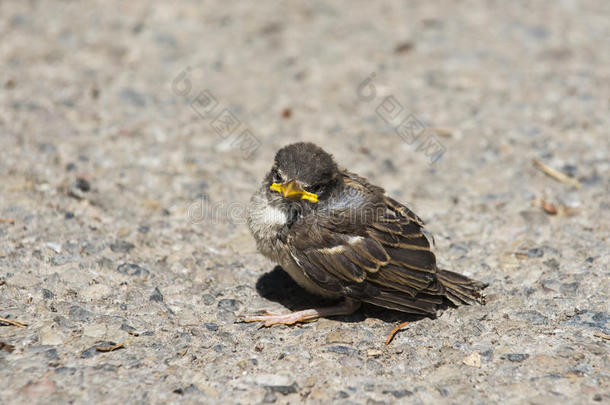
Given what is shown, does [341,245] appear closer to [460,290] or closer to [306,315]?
[306,315]

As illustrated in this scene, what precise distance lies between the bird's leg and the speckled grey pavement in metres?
0.07

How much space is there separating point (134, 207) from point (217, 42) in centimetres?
374

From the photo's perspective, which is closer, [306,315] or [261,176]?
[306,315]

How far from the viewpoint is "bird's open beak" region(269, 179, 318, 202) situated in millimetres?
4867

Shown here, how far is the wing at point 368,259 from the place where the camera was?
490 centimetres

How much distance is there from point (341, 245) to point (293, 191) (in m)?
0.56

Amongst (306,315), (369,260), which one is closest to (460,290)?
(369,260)

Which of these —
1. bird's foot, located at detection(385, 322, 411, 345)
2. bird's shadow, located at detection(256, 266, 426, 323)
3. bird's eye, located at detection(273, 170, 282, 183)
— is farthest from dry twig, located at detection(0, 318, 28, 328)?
bird's foot, located at detection(385, 322, 411, 345)

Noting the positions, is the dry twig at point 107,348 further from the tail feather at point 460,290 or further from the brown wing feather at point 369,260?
the tail feather at point 460,290

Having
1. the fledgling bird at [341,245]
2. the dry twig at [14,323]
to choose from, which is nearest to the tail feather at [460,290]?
the fledgling bird at [341,245]

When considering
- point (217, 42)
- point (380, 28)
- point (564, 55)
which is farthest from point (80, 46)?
point (564, 55)

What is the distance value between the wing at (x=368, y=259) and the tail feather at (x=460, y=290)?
0.35 feet

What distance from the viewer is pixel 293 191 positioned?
4.87 metres

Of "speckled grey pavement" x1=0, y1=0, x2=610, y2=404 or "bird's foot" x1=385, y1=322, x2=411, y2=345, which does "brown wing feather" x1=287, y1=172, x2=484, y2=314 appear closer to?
"bird's foot" x1=385, y1=322, x2=411, y2=345
